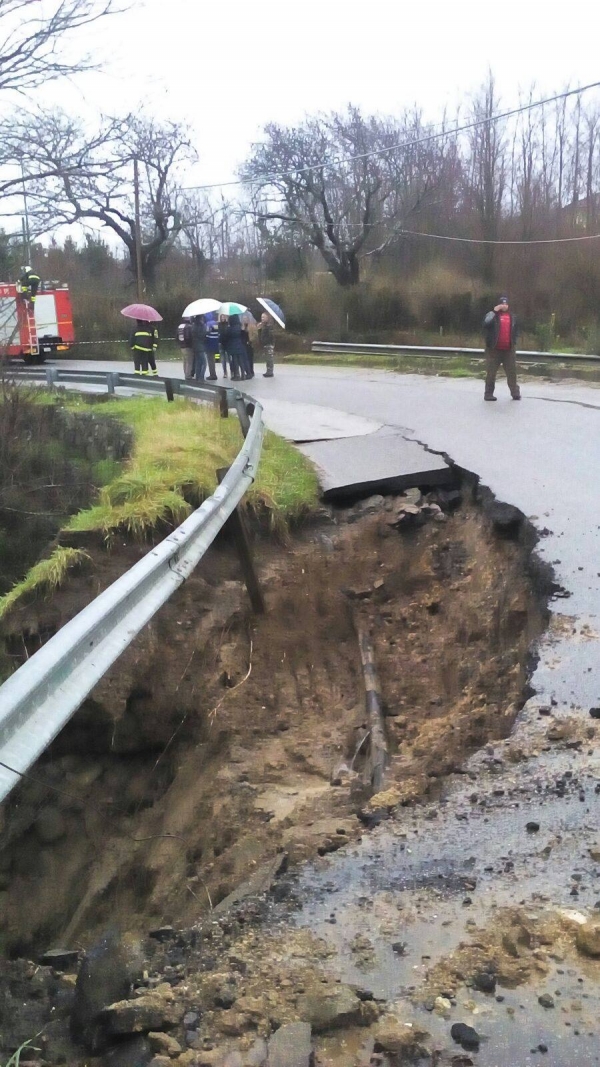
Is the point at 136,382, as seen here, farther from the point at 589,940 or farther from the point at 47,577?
the point at 589,940

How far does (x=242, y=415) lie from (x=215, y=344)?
1227 centimetres

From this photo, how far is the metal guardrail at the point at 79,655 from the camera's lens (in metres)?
2.62

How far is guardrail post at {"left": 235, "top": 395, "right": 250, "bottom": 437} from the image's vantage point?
10234 mm

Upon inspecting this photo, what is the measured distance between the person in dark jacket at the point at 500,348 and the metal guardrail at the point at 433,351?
425 cm

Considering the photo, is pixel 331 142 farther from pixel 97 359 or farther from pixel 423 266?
→ pixel 97 359

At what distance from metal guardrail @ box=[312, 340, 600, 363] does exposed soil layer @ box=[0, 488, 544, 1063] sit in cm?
1428

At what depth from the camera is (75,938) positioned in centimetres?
512

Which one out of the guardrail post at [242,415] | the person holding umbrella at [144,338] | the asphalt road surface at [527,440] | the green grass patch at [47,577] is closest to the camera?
the asphalt road surface at [527,440]

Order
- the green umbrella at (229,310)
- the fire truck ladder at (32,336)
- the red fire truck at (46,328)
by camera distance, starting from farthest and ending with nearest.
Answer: the red fire truck at (46,328) → the fire truck ladder at (32,336) → the green umbrella at (229,310)

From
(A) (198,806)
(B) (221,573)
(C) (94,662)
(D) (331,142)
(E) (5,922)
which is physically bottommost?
(E) (5,922)

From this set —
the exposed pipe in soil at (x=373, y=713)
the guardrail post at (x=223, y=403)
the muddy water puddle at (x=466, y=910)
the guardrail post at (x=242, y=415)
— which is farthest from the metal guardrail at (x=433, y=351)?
the muddy water puddle at (x=466, y=910)

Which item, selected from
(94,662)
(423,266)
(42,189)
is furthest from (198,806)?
(423,266)

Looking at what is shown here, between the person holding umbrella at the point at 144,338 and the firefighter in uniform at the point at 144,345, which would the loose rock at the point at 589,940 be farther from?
the firefighter in uniform at the point at 144,345

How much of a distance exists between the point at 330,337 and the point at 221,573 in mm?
32300
